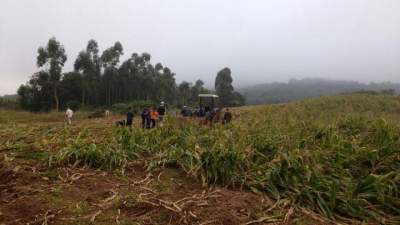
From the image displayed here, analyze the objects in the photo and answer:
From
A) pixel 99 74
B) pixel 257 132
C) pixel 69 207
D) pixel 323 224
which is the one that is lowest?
pixel 323 224

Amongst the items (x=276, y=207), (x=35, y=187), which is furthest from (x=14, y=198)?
(x=276, y=207)

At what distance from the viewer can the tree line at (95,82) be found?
1391 inches

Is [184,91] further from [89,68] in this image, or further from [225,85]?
[89,68]

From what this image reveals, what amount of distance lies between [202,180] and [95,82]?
40063 mm

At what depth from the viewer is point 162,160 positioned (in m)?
5.72

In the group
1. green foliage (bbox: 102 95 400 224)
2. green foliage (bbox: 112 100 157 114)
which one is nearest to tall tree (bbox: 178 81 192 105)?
green foliage (bbox: 112 100 157 114)

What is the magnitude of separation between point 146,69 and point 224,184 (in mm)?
45699

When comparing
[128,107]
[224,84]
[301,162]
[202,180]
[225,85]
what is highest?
[224,84]

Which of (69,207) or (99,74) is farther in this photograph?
(99,74)

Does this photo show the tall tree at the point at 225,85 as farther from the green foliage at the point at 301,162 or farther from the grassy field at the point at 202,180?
the grassy field at the point at 202,180

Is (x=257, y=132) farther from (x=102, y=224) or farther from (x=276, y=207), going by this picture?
(x=102, y=224)

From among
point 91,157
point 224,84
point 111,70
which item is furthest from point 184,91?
point 91,157

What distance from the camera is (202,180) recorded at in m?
5.02

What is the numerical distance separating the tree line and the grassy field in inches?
1195
